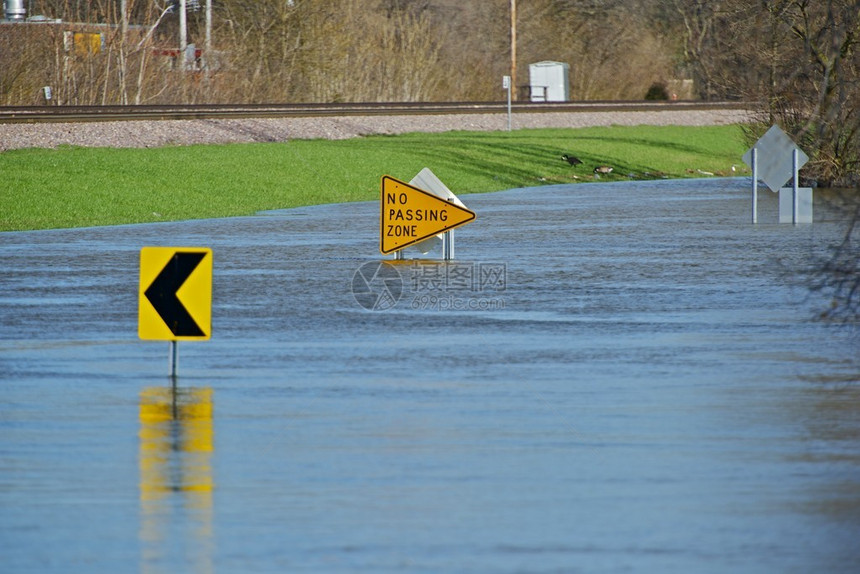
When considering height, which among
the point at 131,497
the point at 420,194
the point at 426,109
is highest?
the point at 426,109

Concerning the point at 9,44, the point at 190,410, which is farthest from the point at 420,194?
the point at 9,44


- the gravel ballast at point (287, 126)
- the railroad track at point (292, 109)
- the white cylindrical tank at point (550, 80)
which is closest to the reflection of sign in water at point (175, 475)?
the gravel ballast at point (287, 126)

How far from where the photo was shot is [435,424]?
949cm

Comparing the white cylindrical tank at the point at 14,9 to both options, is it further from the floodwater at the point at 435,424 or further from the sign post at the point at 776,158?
the floodwater at the point at 435,424

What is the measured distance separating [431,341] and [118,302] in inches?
155

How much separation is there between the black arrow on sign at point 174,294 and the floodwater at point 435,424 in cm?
41

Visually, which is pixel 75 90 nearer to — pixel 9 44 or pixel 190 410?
pixel 9 44

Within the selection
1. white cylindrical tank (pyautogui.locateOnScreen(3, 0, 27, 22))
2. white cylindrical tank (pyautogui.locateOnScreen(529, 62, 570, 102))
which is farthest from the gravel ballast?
white cylindrical tank (pyautogui.locateOnScreen(3, 0, 27, 22))

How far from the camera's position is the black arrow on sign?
35.4 feet

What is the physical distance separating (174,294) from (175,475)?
284 centimetres

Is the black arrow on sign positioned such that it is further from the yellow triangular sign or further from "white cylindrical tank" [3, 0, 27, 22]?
"white cylindrical tank" [3, 0, 27, 22]

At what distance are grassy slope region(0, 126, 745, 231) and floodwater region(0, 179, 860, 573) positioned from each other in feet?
32.6

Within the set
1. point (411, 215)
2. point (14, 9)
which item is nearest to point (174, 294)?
point (411, 215)

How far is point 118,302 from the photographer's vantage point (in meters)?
15.7
